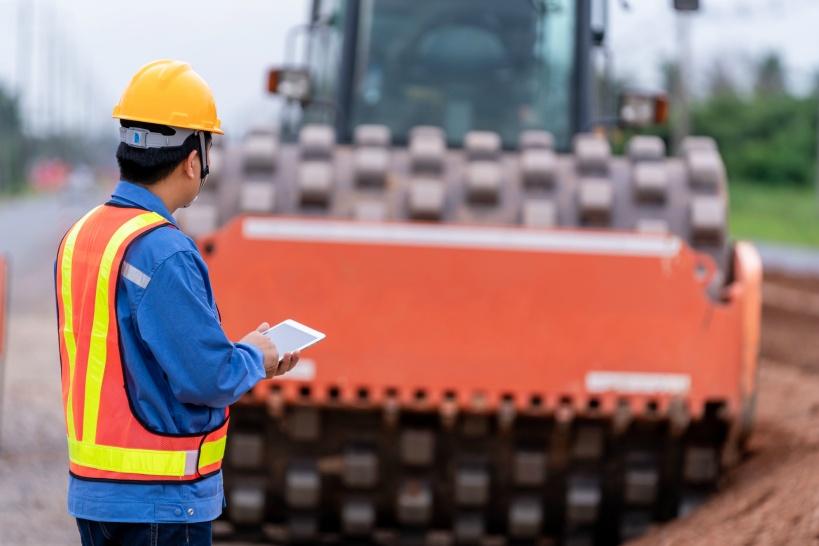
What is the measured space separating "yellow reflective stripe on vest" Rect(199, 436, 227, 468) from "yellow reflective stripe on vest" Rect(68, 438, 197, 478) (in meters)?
0.04

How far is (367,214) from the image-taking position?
4430mm

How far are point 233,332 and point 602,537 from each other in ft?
5.63

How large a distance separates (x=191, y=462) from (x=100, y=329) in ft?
1.18

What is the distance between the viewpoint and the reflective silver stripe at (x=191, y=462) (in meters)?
2.67

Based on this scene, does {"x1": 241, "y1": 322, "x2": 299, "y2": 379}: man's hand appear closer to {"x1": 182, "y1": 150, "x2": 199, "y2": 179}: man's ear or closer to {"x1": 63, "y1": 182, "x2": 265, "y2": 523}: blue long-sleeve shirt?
{"x1": 63, "y1": 182, "x2": 265, "y2": 523}: blue long-sleeve shirt

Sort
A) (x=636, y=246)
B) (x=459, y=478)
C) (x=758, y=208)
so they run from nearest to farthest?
(x=636, y=246) → (x=459, y=478) → (x=758, y=208)

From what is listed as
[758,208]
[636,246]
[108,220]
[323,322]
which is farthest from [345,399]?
[758,208]

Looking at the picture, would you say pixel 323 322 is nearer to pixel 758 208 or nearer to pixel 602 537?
pixel 602 537

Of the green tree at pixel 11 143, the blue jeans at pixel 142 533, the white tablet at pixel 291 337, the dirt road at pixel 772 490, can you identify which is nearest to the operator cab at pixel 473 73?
the dirt road at pixel 772 490

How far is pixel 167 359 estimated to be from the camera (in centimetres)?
256

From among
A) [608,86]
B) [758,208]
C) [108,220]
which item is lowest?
[758,208]

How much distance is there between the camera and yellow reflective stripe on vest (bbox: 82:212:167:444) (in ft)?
8.58

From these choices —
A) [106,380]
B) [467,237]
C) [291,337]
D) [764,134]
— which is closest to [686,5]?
[467,237]

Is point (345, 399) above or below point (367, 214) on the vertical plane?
below
